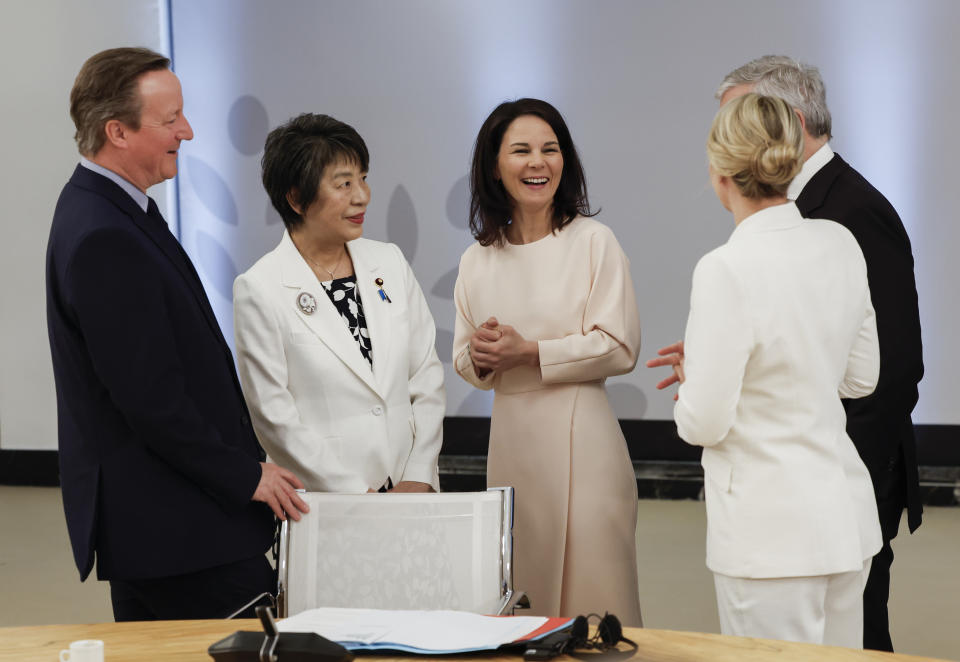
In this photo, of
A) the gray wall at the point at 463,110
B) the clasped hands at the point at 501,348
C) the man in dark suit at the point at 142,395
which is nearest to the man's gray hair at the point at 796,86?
the clasped hands at the point at 501,348

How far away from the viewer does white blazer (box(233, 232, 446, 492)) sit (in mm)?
2727

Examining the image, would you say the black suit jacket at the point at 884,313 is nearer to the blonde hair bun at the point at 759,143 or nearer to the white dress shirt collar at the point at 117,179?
the blonde hair bun at the point at 759,143

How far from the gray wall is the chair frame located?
4.30 meters

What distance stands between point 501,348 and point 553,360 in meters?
0.15

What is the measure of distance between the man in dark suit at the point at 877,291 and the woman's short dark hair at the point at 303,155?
1061 mm

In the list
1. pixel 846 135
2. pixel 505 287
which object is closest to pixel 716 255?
pixel 505 287

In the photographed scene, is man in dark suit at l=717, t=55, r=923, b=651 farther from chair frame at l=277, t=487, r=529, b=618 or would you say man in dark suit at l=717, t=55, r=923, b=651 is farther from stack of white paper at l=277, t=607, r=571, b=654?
stack of white paper at l=277, t=607, r=571, b=654

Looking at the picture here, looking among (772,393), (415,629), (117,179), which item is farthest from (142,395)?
(772,393)

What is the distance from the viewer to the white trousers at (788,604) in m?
2.16

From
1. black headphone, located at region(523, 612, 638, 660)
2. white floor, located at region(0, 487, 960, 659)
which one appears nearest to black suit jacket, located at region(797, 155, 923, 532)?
black headphone, located at region(523, 612, 638, 660)

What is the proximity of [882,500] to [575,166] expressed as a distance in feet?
4.20

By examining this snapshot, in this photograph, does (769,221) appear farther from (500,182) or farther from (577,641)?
(500,182)

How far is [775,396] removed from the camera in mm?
2168

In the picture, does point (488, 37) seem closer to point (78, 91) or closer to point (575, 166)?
point (575, 166)
